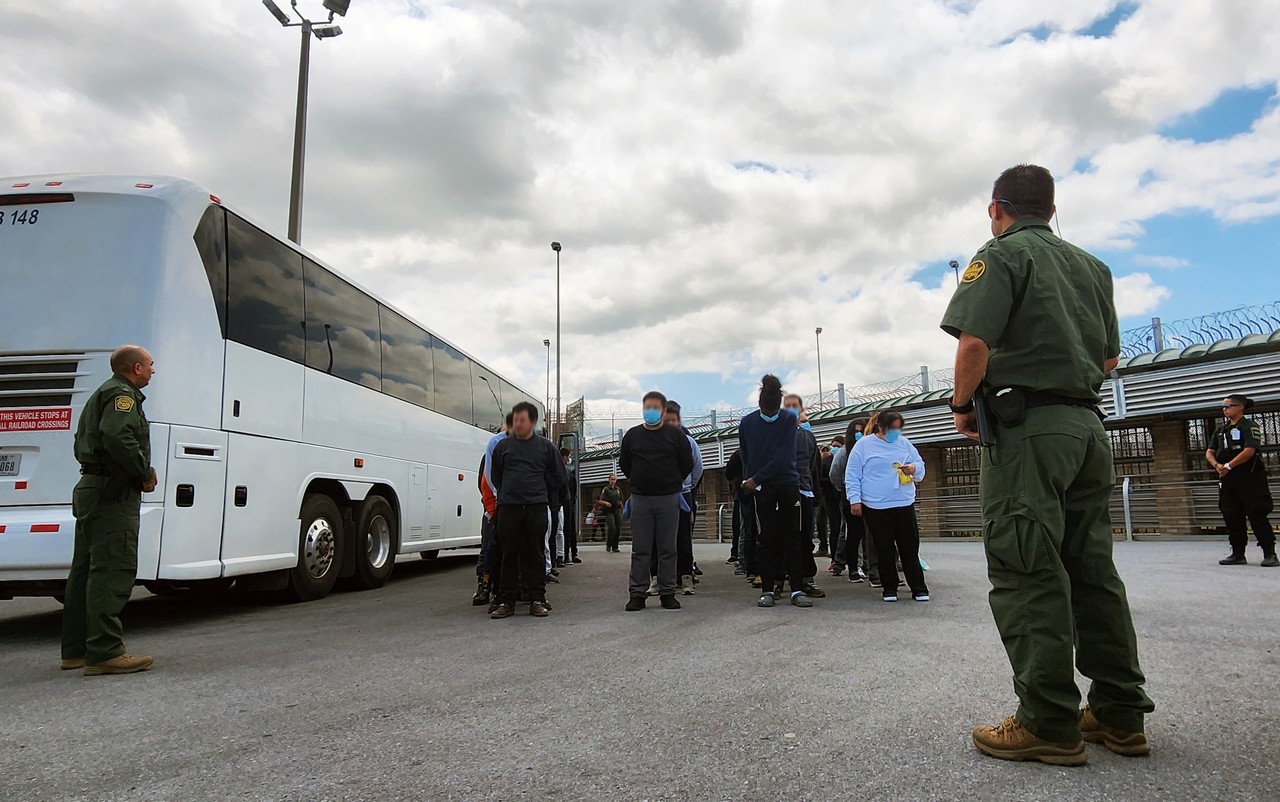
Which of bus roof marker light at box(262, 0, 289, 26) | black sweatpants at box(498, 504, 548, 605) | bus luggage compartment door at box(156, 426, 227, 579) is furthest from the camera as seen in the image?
bus roof marker light at box(262, 0, 289, 26)

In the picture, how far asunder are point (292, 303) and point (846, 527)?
6.43m

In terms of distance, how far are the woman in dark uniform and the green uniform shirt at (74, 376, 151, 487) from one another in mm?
10207

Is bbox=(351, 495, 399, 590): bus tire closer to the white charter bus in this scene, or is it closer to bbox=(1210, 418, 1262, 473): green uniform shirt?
the white charter bus

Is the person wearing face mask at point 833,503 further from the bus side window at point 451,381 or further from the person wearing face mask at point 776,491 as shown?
the bus side window at point 451,381

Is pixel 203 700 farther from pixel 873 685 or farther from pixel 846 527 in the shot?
pixel 846 527

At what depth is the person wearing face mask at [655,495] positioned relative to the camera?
6.80 meters

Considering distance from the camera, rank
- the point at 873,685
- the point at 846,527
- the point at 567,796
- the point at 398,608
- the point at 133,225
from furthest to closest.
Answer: the point at 846,527 < the point at 398,608 < the point at 133,225 < the point at 873,685 < the point at 567,796

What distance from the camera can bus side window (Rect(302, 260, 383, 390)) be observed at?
780 cm

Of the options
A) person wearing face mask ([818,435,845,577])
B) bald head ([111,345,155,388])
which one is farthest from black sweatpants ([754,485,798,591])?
bald head ([111,345,155,388])

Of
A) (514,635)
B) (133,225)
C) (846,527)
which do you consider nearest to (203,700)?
(514,635)

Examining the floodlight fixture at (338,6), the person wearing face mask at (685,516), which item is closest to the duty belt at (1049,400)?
the person wearing face mask at (685,516)

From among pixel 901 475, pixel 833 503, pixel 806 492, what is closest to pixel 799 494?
pixel 901 475

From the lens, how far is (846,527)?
30.0 feet

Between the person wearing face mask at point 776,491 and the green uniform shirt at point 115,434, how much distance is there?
14.6 feet
